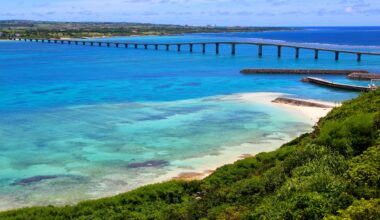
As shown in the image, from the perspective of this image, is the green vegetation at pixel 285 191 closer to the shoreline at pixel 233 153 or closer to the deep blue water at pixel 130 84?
the shoreline at pixel 233 153

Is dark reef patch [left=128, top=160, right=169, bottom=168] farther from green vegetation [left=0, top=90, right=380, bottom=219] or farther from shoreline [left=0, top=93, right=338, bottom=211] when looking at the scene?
green vegetation [left=0, top=90, right=380, bottom=219]

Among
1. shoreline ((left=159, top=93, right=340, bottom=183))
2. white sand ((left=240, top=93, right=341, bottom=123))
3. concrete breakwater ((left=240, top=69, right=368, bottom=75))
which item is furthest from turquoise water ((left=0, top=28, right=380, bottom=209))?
concrete breakwater ((left=240, top=69, right=368, bottom=75))

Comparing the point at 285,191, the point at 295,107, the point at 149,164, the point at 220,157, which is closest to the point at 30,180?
the point at 149,164

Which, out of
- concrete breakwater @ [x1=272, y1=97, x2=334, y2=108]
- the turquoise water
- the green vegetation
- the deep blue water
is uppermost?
the green vegetation

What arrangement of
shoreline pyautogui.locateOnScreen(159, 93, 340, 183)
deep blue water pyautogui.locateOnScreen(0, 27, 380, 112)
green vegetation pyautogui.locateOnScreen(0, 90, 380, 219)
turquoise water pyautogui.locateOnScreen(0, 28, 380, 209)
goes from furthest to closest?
deep blue water pyautogui.locateOnScreen(0, 27, 380, 112) < shoreline pyautogui.locateOnScreen(159, 93, 340, 183) < turquoise water pyautogui.locateOnScreen(0, 28, 380, 209) < green vegetation pyautogui.locateOnScreen(0, 90, 380, 219)

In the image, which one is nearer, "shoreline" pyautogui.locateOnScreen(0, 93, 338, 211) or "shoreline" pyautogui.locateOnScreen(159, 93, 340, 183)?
"shoreline" pyautogui.locateOnScreen(0, 93, 338, 211)

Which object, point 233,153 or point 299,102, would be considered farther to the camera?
point 299,102

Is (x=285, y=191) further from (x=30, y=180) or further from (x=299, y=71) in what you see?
(x=299, y=71)

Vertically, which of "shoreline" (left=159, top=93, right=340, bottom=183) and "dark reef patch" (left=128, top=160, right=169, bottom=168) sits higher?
"shoreline" (left=159, top=93, right=340, bottom=183)
